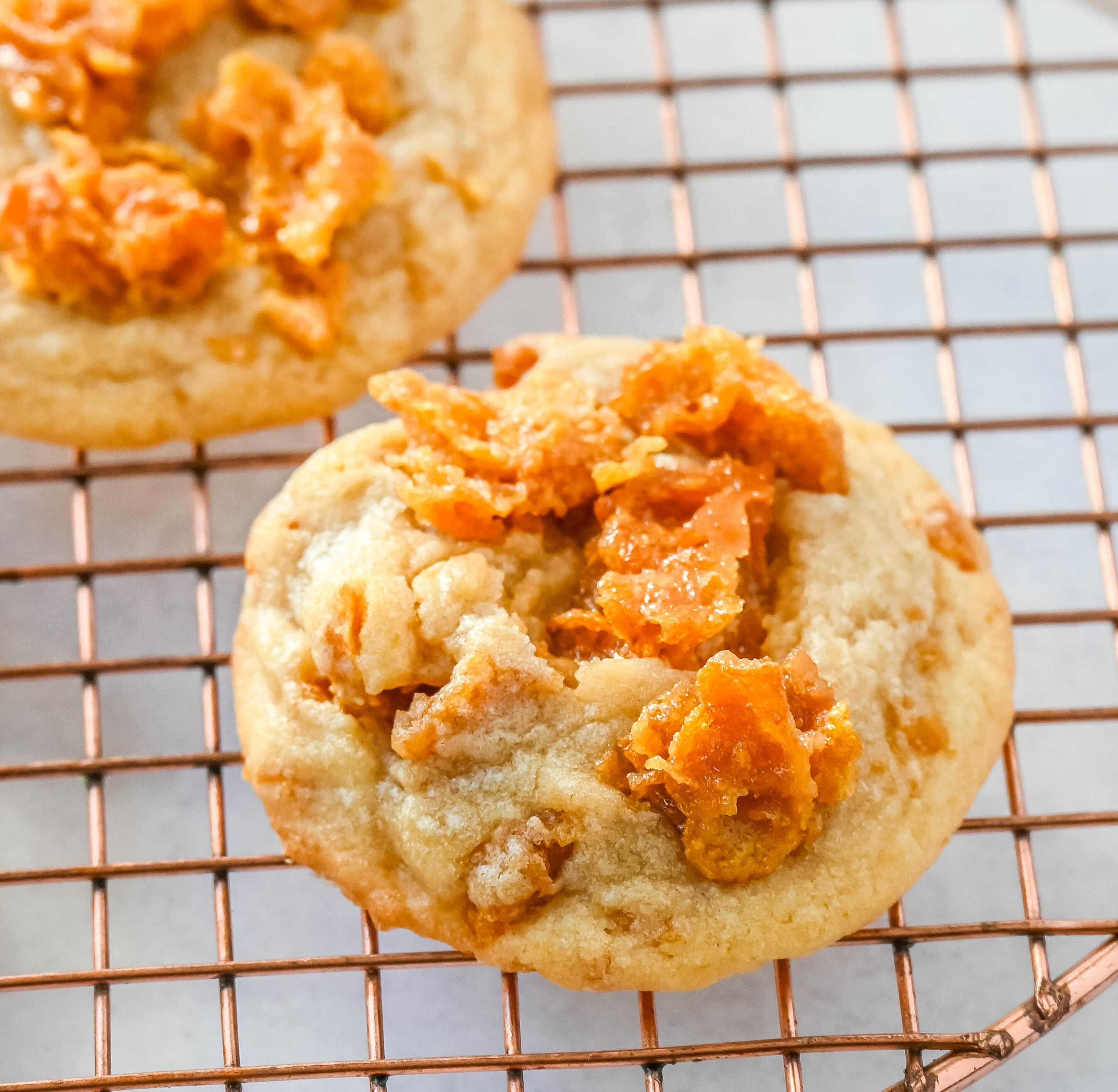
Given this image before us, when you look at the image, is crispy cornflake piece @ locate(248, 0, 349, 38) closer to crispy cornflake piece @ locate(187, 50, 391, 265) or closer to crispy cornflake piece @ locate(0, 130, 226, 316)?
crispy cornflake piece @ locate(187, 50, 391, 265)

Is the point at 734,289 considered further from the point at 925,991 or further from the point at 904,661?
the point at 925,991

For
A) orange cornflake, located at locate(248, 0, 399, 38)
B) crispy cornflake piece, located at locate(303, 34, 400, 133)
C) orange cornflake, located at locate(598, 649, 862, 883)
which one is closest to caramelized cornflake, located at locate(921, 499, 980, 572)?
orange cornflake, located at locate(598, 649, 862, 883)

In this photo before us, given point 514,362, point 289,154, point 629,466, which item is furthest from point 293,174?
point 629,466

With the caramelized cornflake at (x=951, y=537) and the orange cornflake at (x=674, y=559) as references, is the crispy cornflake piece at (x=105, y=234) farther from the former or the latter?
the caramelized cornflake at (x=951, y=537)

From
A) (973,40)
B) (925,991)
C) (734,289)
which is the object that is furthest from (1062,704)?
(973,40)

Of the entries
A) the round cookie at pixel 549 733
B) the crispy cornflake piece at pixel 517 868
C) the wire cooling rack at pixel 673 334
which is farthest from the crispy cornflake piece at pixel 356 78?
the crispy cornflake piece at pixel 517 868
